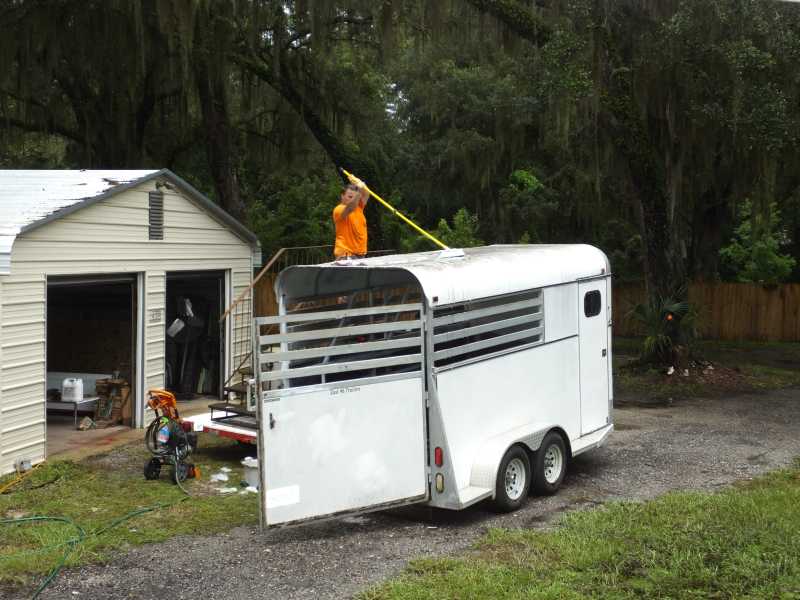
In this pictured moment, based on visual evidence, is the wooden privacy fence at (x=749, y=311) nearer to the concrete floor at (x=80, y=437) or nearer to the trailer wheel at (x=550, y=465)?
the concrete floor at (x=80, y=437)

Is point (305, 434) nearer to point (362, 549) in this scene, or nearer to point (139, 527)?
point (362, 549)

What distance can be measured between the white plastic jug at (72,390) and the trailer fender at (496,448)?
22.0ft

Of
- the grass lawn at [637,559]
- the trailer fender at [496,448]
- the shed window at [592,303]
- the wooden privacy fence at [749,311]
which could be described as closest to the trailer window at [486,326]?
the trailer fender at [496,448]

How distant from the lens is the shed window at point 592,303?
970 centimetres

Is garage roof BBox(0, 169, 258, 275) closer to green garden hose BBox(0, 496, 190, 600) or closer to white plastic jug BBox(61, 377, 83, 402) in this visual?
white plastic jug BBox(61, 377, 83, 402)

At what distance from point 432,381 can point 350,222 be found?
9.76ft

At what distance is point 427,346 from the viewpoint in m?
7.56

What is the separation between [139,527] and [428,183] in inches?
708

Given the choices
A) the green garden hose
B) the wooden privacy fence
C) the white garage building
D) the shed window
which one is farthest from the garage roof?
the wooden privacy fence

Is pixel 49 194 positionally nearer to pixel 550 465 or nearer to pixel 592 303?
pixel 592 303

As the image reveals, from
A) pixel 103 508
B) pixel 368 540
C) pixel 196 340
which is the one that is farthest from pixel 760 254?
pixel 103 508

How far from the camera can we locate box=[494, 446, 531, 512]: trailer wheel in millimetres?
7855

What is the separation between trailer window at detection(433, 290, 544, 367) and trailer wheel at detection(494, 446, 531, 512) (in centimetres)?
97

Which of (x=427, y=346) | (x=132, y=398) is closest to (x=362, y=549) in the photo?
(x=427, y=346)
